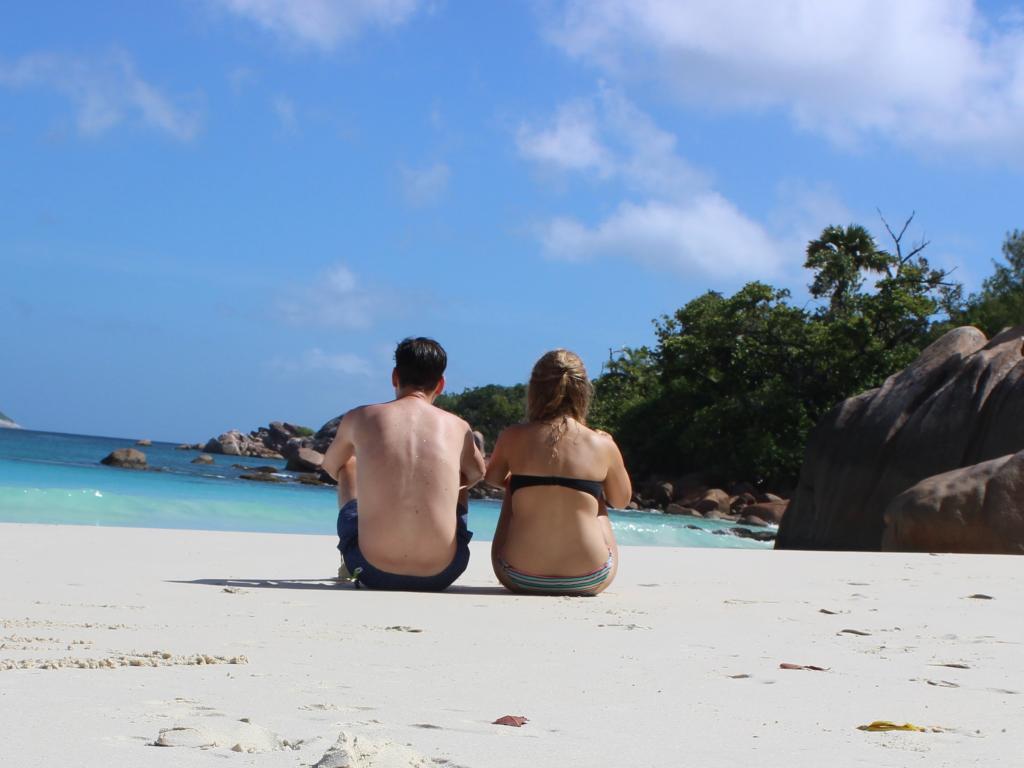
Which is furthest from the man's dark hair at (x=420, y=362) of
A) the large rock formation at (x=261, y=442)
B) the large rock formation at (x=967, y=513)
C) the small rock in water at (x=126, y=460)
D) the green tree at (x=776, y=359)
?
the large rock formation at (x=261, y=442)

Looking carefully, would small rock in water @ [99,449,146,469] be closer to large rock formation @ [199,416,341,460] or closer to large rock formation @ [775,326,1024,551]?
large rock formation @ [199,416,341,460]

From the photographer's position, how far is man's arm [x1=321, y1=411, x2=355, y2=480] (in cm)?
545

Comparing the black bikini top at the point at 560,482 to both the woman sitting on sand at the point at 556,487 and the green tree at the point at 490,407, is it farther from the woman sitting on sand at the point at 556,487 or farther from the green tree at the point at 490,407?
the green tree at the point at 490,407

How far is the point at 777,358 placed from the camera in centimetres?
3588

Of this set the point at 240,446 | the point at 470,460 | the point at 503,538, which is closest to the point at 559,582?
the point at 503,538

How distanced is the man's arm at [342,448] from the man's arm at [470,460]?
54 centimetres

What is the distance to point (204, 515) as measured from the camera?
21922 millimetres

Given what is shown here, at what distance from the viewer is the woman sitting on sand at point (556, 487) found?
17.8 ft

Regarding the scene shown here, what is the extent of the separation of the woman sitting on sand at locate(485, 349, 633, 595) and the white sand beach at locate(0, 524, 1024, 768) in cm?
19

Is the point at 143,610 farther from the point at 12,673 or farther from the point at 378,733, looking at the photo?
the point at 378,733

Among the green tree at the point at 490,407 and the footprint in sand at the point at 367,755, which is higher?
the green tree at the point at 490,407

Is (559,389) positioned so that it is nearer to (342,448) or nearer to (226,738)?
(342,448)

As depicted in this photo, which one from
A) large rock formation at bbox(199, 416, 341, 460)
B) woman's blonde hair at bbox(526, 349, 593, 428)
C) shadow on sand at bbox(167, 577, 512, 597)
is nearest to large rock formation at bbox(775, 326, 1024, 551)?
shadow on sand at bbox(167, 577, 512, 597)

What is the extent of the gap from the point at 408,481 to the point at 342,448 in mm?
404
